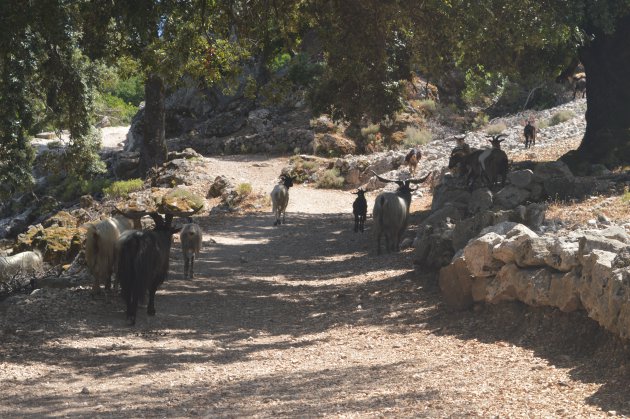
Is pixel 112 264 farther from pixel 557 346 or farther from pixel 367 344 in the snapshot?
pixel 557 346

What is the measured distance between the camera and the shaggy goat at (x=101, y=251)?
13.1 m

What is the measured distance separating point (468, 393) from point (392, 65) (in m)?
14.0

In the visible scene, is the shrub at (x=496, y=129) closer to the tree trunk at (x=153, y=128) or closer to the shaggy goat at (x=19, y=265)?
the tree trunk at (x=153, y=128)

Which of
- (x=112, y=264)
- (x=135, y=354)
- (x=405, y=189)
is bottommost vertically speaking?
(x=135, y=354)

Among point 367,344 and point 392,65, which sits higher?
point 392,65

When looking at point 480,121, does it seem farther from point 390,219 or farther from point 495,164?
point 390,219

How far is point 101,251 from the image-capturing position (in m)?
13.2

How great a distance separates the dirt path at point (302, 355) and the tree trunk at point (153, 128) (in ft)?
57.0

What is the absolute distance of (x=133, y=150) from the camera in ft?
140

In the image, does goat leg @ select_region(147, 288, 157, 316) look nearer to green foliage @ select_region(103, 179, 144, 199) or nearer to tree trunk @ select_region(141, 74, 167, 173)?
green foliage @ select_region(103, 179, 144, 199)

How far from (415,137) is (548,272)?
3015 centimetres

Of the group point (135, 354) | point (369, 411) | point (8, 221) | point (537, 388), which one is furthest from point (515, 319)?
point (8, 221)

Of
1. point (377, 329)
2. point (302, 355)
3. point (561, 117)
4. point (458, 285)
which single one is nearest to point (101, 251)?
point (302, 355)

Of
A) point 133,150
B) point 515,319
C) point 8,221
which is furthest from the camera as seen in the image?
point 133,150
